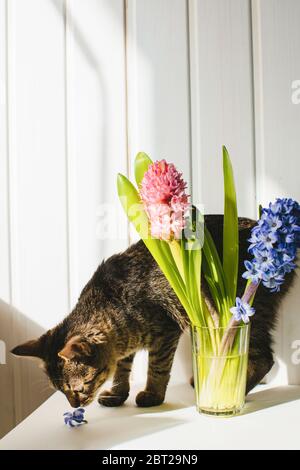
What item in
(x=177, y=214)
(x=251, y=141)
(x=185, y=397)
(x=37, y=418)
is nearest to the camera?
(x=177, y=214)

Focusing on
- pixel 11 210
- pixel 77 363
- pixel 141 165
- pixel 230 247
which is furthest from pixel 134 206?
pixel 11 210

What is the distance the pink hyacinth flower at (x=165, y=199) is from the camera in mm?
942

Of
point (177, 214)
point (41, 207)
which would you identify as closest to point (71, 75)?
point (41, 207)

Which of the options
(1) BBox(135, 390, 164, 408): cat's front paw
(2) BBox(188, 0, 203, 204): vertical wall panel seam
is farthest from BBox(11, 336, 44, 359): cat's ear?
(2) BBox(188, 0, 203, 204): vertical wall panel seam

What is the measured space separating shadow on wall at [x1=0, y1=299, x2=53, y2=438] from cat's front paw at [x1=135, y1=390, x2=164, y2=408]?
344 millimetres

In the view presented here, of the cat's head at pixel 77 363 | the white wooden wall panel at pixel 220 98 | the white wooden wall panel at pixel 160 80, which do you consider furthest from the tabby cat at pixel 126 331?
the white wooden wall panel at pixel 160 80

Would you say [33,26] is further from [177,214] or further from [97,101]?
[177,214]

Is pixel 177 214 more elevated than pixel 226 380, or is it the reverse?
pixel 177 214

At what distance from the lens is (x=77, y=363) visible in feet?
3.41

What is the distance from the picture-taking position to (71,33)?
52.6 inches

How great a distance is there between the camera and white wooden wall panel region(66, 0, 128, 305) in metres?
1.32

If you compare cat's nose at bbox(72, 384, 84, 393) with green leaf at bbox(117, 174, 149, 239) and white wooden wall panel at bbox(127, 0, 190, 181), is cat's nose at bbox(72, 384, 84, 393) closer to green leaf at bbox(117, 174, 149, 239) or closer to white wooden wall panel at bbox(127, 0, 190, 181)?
green leaf at bbox(117, 174, 149, 239)

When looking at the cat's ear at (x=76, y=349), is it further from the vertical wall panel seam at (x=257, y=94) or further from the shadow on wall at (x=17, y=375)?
the vertical wall panel seam at (x=257, y=94)

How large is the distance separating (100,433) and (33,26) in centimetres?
101
